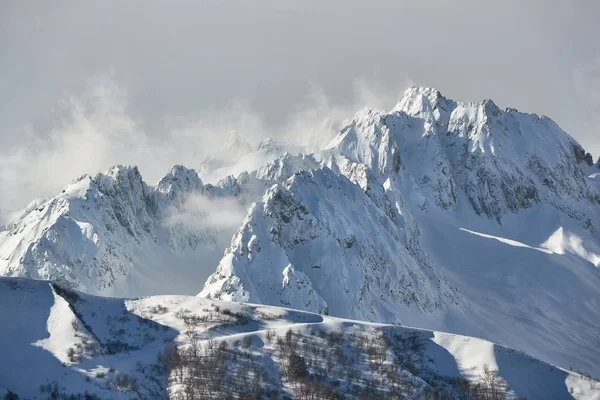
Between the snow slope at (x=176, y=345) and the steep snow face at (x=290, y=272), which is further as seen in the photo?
the steep snow face at (x=290, y=272)

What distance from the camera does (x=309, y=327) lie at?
12269 cm

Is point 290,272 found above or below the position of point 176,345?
above

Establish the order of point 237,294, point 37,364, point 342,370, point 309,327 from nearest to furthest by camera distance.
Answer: point 37,364, point 342,370, point 309,327, point 237,294

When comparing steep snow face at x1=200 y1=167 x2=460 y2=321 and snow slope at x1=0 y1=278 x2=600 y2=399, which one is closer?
snow slope at x1=0 y1=278 x2=600 y2=399

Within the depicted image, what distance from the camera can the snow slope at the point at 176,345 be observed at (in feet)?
336

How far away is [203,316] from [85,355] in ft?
74.2

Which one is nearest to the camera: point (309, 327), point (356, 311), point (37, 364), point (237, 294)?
point (37, 364)

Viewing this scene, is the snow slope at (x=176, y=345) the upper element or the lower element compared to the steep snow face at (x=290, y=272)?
lower

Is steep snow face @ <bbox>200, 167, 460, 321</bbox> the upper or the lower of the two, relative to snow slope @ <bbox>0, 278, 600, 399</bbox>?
upper

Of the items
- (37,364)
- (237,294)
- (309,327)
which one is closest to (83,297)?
(37,364)

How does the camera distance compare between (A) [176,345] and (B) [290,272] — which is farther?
(B) [290,272]

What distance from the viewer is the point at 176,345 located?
114m

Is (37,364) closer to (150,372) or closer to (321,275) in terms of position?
(150,372)

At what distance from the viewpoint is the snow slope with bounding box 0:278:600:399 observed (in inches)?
4033
